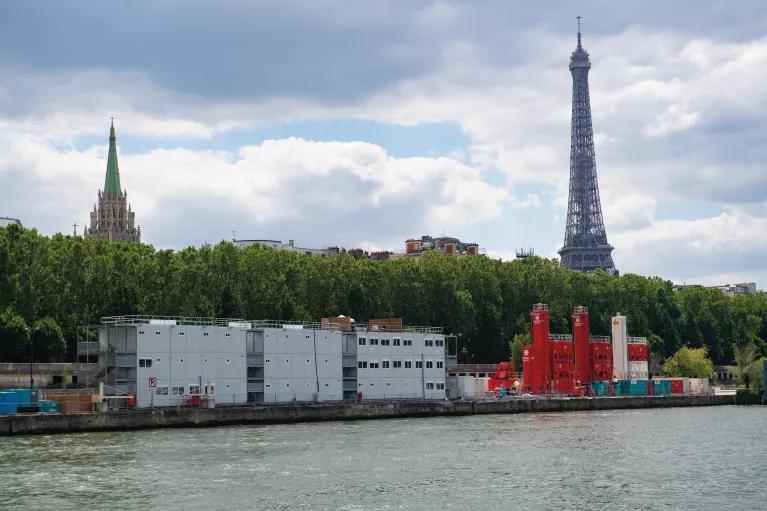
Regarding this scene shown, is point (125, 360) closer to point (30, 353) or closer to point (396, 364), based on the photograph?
point (30, 353)

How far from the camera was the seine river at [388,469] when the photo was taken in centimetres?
4594

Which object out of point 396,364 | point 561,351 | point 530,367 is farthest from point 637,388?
point 396,364

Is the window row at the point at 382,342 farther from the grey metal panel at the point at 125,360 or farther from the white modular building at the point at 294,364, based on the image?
the grey metal panel at the point at 125,360

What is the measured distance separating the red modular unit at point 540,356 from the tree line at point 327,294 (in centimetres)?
1479

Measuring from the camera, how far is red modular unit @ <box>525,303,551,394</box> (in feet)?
389

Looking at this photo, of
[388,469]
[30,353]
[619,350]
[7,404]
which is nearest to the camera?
[388,469]

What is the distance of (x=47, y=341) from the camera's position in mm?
94562

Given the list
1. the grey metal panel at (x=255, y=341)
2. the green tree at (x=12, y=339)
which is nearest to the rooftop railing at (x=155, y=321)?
the grey metal panel at (x=255, y=341)

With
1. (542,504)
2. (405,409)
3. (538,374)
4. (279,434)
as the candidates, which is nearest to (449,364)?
(538,374)

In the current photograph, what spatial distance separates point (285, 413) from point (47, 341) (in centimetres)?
2213

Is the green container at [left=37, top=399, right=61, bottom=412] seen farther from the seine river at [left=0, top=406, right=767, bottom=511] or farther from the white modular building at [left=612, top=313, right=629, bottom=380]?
the white modular building at [left=612, top=313, right=629, bottom=380]

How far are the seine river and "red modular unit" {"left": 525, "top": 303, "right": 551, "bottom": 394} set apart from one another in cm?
3743

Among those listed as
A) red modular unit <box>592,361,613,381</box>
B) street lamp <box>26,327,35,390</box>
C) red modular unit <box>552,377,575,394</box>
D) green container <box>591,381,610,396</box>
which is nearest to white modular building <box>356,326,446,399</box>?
red modular unit <box>552,377,575,394</box>

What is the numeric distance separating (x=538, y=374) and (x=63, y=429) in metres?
58.3
